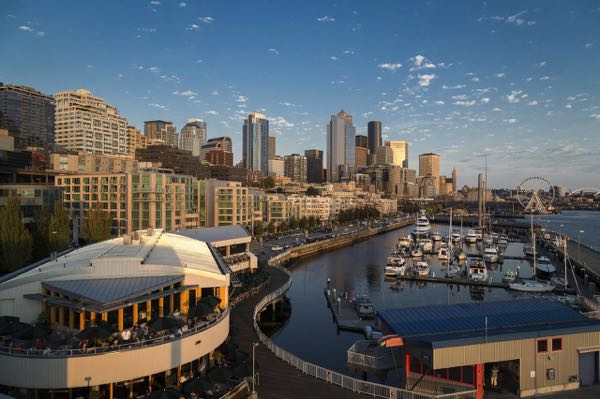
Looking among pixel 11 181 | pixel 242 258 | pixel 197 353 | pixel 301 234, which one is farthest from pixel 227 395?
pixel 301 234

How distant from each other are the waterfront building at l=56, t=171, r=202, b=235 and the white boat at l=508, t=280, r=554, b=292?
49.5 m

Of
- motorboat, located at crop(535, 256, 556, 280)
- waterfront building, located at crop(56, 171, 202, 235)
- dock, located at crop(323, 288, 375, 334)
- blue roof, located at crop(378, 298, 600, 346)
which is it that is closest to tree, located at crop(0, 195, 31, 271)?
waterfront building, located at crop(56, 171, 202, 235)

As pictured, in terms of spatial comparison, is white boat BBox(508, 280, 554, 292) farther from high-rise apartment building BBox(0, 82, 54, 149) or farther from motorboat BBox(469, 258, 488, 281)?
high-rise apartment building BBox(0, 82, 54, 149)

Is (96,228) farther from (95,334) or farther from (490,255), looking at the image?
(490,255)

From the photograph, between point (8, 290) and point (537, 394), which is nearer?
point (537, 394)

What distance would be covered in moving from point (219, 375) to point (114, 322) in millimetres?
5828

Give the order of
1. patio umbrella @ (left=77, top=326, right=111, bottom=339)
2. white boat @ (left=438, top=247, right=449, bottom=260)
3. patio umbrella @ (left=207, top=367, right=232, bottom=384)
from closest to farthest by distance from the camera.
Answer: patio umbrella @ (left=77, top=326, right=111, bottom=339) → patio umbrella @ (left=207, top=367, right=232, bottom=384) → white boat @ (left=438, top=247, right=449, bottom=260)

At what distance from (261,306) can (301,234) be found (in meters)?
70.6

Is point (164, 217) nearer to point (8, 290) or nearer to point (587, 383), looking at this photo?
point (8, 290)

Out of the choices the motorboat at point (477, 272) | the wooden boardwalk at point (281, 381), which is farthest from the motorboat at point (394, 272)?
the wooden boardwalk at point (281, 381)

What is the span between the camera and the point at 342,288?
5297cm

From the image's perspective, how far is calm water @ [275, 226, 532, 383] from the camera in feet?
108

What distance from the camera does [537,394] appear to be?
18.1 metres

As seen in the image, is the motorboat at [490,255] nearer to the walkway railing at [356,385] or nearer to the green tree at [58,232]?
the walkway railing at [356,385]
